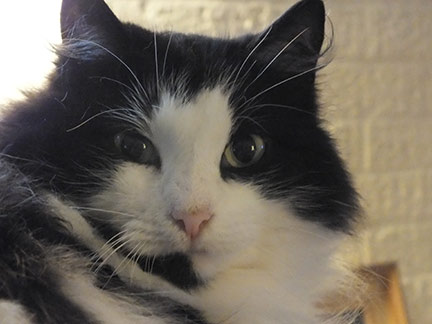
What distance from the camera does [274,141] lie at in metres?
0.84

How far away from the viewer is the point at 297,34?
0.88 m

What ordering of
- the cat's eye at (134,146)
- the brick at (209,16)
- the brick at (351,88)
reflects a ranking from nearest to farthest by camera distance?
the cat's eye at (134,146) → the brick at (209,16) → the brick at (351,88)

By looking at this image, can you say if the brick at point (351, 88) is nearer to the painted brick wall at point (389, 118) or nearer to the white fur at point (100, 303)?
the painted brick wall at point (389, 118)

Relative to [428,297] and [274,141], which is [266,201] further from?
[428,297]

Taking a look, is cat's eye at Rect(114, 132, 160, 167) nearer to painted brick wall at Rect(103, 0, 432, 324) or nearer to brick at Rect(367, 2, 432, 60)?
painted brick wall at Rect(103, 0, 432, 324)

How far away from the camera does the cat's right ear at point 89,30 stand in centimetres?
81

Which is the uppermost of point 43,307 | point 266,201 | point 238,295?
point 266,201

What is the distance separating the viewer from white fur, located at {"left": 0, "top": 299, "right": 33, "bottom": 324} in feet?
1.79

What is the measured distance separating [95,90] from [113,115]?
0.16ft

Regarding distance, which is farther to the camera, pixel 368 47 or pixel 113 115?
pixel 368 47

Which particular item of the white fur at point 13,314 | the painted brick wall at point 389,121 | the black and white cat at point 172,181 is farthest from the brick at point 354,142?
the white fur at point 13,314

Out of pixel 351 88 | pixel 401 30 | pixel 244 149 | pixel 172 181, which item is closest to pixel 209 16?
pixel 351 88

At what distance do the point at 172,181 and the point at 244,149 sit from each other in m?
0.15

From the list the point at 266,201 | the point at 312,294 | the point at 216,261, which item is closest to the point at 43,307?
the point at 216,261
